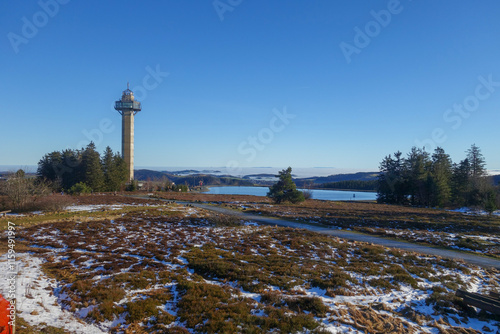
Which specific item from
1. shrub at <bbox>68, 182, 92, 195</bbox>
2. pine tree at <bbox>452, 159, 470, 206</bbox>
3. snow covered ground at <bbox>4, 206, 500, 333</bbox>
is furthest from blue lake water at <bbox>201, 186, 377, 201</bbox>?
snow covered ground at <bbox>4, 206, 500, 333</bbox>

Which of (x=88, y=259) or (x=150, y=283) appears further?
(x=88, y=259)

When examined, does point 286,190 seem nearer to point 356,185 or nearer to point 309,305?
point 309,305

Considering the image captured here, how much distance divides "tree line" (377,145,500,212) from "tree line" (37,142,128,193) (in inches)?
2376

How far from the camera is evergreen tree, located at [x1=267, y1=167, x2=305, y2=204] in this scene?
44.1m

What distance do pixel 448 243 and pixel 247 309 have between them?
16.3 metres

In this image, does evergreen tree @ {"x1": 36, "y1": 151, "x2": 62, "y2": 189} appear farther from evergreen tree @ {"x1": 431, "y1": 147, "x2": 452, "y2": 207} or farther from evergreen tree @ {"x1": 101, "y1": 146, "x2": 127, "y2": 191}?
evergreen tree @ {"x1": 431, "y1": 147, "x2": 452, "y2": 207}

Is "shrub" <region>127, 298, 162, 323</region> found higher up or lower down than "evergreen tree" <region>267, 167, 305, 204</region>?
lower down

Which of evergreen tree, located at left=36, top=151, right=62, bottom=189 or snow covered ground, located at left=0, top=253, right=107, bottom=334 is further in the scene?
evergreen tree, located at left=36, top=151, right=62, bottom=189

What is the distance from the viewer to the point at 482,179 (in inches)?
1933

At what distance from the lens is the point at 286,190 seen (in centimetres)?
4441

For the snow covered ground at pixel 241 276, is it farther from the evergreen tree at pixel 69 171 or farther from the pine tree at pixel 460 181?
the pine tree at pixel 460 181

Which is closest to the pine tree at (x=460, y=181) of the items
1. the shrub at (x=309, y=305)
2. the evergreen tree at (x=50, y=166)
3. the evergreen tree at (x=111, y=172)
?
the shrub at (x=309, y=305)

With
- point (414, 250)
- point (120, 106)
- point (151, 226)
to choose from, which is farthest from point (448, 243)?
point (120, 106)

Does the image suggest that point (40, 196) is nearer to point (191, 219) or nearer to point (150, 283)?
point (191, 219)
